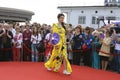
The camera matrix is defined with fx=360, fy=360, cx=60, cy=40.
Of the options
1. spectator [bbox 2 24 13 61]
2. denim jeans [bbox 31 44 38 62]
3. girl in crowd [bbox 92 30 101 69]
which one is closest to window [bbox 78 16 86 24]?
denim jeans [bbox 31 44 38 62]

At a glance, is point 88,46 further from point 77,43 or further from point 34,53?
point 34,53

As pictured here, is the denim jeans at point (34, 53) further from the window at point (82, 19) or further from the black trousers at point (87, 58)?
the window at point (82, 19)

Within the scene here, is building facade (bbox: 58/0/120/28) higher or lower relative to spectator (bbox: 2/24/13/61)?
higher

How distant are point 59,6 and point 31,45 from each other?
129ft

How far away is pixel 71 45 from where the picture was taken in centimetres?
1459

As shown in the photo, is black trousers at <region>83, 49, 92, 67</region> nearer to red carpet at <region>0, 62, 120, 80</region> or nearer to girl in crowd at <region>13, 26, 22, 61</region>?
red carpet at <region>0, 62, 120, 80</region>

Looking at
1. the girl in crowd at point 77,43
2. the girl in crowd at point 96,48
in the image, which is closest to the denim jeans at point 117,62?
the girl in crowd at point 96,48

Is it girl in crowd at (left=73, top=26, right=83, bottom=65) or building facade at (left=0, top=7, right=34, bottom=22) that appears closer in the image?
girl in crowd at (left=73, top=26, right=83, bottom=65)

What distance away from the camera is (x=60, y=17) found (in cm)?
1153

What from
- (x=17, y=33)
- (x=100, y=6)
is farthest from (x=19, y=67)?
(x=100, y=6)

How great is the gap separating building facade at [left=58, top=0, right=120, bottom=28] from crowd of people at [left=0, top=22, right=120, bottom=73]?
3615cm

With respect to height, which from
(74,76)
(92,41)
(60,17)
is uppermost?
(60,17)

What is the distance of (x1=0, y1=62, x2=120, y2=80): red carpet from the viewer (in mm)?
10766

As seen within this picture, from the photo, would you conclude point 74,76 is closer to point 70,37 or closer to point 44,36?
point 70,37
